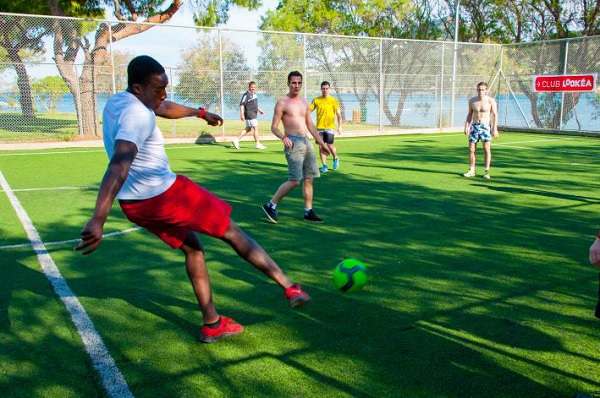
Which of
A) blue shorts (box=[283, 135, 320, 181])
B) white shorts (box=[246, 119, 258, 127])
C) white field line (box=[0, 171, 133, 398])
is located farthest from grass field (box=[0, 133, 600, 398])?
white shorts (box=[246, 119, 258, 127])

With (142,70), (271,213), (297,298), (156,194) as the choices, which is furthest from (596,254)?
(271,213)

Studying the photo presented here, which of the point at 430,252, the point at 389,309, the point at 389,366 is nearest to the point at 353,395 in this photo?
the point at 389,366

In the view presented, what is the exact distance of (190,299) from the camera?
4.72 m

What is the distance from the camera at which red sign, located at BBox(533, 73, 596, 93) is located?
2066 cm

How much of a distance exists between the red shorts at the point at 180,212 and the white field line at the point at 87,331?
2.86 ft

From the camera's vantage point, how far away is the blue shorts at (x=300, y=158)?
7.37 m

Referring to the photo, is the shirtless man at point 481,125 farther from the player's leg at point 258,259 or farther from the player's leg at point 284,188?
the player's leg at point 258,259

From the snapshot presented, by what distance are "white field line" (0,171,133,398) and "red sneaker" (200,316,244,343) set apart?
63 cm

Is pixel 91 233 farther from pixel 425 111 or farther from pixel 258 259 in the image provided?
pixel 425 111

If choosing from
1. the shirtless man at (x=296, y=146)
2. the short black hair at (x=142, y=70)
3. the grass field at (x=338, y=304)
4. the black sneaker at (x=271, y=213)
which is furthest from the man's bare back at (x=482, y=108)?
the short black hair at (x=142, y=70)

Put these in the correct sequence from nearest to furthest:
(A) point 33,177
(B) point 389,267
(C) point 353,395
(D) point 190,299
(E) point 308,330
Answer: (C) point 353,395
(E) point 308,330
(D) point 190,299
(B) point 389,267
(A) point 33,177

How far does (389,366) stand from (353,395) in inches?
16.3

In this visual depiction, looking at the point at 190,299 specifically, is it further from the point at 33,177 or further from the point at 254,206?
the point at 33,177

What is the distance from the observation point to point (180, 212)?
3623 millimetres
